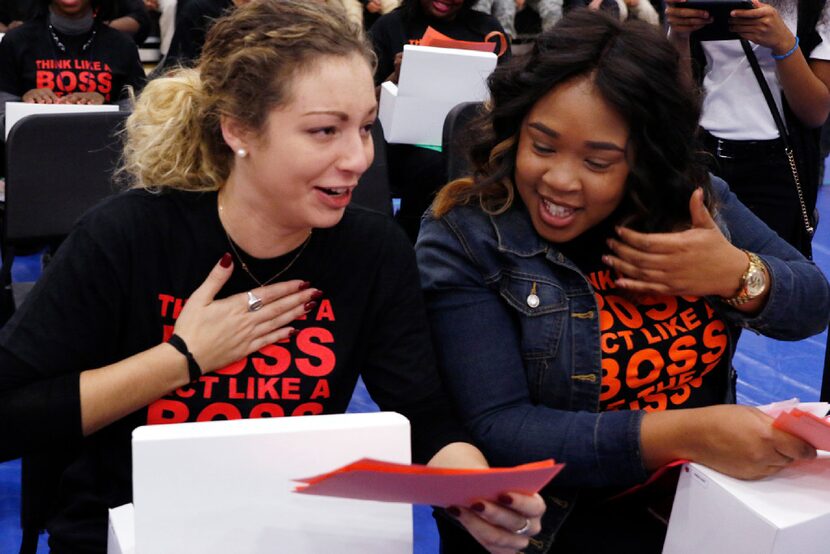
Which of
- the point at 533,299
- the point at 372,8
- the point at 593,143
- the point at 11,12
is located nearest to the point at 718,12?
the point at 593,143

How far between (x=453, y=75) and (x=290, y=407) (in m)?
1.83

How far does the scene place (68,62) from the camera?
3502mm

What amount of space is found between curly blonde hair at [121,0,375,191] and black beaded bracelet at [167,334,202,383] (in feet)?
0.74

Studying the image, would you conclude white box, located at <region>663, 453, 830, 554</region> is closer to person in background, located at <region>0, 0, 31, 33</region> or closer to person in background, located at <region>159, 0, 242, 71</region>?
person in background, located at <region>159, 0, 242, 71</region>

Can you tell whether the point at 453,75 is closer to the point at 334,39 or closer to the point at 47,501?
the point at 334,39

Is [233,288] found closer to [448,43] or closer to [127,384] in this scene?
[127,384]

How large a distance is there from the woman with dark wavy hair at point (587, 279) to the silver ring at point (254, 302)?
0.86 feet

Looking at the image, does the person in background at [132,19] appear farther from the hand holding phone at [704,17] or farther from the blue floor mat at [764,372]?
the hand holding phone at [704,17]

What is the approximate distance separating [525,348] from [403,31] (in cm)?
265

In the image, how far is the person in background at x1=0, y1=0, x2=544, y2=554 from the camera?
47.1 inches

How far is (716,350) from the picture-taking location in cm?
146

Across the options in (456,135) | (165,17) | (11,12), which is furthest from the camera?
(165,17)

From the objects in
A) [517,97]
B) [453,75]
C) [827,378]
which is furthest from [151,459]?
[453,75]

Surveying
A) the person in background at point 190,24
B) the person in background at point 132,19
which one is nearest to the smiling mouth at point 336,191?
the person in background at point 190,24
